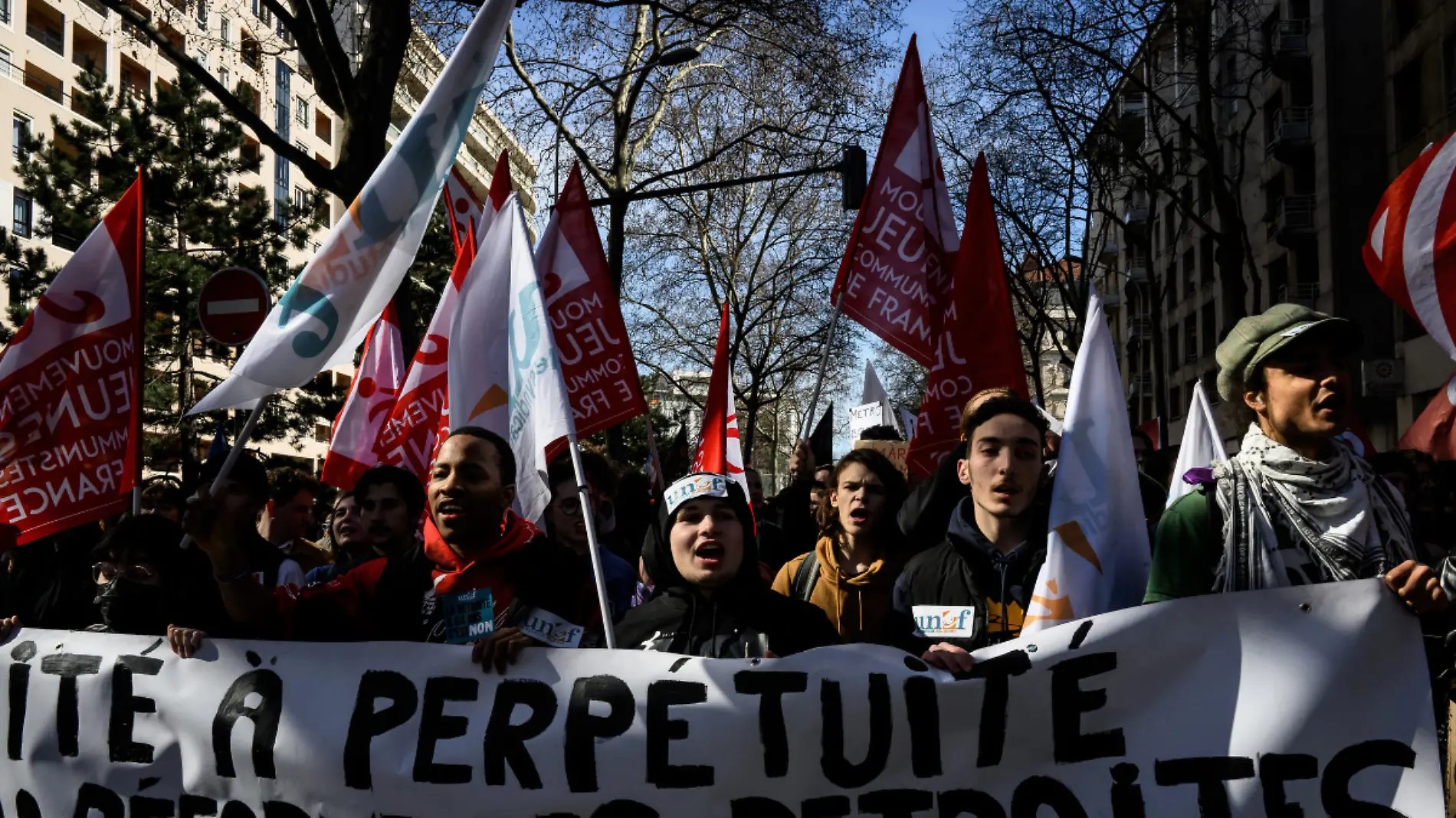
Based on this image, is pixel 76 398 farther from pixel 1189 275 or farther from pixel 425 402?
pixel 1189 275

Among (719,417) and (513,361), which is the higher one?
(719,417)

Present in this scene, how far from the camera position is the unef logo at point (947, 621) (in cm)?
367

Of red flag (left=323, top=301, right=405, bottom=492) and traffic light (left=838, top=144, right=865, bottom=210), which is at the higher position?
traffic light (left=838, top=144, right=865, bottom=210)

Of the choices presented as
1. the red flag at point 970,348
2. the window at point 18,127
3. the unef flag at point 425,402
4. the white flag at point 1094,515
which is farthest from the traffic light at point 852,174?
the window at point 18,127

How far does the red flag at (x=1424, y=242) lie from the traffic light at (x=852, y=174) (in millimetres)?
12406

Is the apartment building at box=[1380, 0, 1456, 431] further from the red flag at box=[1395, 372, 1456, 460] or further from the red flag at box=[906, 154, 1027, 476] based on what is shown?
the red flag at box=[906, 154, 1027, 476]

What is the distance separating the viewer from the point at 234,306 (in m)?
7.77

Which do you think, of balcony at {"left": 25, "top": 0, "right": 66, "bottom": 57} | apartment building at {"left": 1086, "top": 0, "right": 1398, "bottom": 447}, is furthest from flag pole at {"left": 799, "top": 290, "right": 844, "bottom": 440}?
balcony at {"left": 25, "top": 0, "right": 66, "bottom": 57}

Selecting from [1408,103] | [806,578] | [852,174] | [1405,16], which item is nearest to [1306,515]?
[806,578]

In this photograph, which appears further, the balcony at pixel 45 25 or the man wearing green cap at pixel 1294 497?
the balcony at pixel 45 25

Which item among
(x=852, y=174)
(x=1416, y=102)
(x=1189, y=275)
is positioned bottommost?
(x=852, y=174)

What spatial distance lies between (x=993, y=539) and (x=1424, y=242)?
1.61 m

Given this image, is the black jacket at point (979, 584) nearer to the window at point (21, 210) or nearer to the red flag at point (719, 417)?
the red flag at point (719, 417)

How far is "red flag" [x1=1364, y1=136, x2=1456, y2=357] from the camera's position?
4.05m
